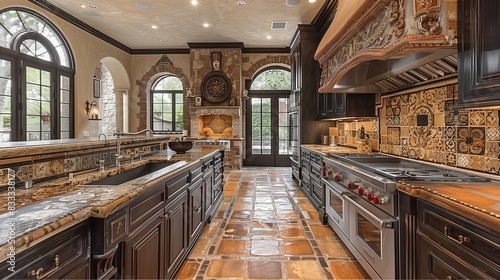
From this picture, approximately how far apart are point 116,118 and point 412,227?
873 centimetres

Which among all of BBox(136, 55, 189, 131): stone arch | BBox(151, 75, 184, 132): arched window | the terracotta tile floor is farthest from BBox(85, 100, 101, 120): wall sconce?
the terracotta tile floor

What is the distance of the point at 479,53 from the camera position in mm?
1348

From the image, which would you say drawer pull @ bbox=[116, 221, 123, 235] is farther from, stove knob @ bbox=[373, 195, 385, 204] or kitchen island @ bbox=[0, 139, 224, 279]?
stove knob @ bbox=[373, 195, 385, 204]

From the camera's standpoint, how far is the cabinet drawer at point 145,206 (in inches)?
56.3

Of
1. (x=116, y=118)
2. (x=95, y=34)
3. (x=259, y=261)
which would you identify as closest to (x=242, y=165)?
(x=116, y=118)

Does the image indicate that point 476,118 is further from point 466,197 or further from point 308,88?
point 308,88

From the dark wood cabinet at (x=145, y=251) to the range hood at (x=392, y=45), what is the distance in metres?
1.86

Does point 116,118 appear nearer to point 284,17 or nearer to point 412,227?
point 284,17

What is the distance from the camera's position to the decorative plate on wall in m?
7.91

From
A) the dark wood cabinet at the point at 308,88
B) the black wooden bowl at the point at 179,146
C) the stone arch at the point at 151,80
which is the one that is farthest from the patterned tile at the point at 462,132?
the stone arch at the point at 151,80

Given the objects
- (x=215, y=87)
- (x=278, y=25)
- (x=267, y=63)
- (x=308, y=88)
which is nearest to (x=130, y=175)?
(x=308, y=88)

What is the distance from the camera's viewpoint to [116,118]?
855 centimetres

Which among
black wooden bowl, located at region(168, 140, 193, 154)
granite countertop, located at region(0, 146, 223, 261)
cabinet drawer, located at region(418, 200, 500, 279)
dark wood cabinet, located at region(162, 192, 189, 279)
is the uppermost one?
black wooden bowl, located at region(168, 140, 193, 154)

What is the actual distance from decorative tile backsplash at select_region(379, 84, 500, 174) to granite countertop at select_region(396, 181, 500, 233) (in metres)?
0.36
